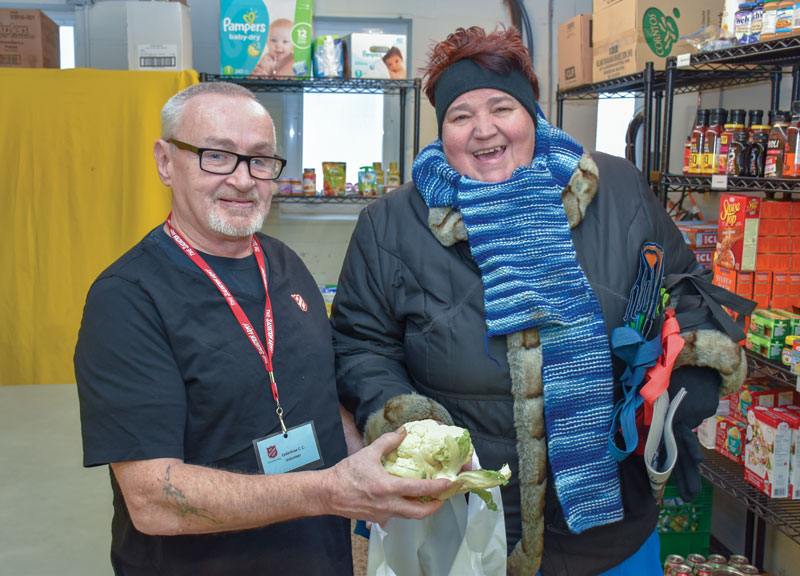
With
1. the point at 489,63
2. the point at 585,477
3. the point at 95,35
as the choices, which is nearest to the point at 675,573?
the point at 585,477

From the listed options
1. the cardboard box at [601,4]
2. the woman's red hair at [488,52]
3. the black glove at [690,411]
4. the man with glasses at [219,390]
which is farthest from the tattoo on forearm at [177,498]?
the cardboard box at [601,4]

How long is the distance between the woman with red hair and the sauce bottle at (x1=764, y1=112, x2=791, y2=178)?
33.8 inches

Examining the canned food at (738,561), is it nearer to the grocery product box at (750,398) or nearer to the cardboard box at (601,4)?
the grocery product box at (750,398)

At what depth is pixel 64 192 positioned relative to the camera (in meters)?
4.41

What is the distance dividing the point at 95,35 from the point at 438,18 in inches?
89.1

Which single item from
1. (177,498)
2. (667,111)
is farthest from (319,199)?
(177,498)

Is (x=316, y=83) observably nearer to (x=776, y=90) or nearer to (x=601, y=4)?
Answer: (x=601, y=4)

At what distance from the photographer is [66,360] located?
4516 mm

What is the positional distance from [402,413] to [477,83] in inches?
30.2

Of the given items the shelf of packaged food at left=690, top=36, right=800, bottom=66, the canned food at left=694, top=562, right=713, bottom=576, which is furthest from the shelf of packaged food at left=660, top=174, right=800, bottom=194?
the canned food at left=694, top=562, right=713, bottom=576

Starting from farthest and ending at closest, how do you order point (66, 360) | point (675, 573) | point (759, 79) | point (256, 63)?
1. point (66, 360)
2. point (256, 63)
3. point (759, 79)
4. point (675, 573)

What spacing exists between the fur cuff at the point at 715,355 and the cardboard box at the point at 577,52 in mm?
2528

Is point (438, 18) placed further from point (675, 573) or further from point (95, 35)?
point (675, 573)

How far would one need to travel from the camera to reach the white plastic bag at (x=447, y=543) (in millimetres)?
1462
